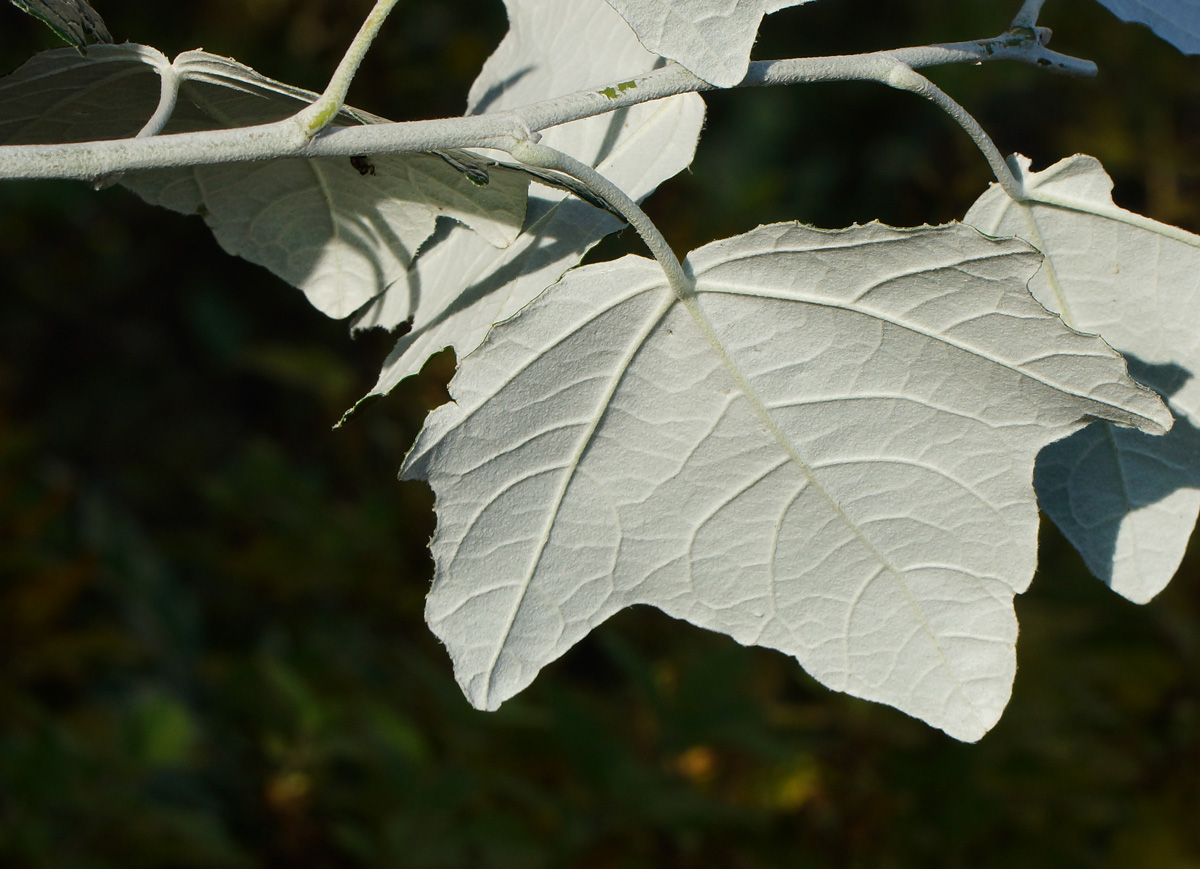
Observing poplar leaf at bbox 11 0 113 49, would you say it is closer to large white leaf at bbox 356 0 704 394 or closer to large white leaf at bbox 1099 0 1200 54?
large white leaf at bbox 356 0 704 394

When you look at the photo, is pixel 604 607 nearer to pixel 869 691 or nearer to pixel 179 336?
pixel 869 691

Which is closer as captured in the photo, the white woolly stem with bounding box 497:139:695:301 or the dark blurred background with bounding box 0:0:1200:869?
the white woolly stem with bounding box 497:139:695:301

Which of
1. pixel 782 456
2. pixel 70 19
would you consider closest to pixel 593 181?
pixel 782 456

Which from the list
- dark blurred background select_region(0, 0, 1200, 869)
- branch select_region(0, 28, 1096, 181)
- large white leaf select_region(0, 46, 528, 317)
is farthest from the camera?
dark blurred background select_region(0, 0, 1200, 869)

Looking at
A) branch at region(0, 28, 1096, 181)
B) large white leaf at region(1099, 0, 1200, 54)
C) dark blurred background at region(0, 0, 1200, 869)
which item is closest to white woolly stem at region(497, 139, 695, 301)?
branch at region(0, 28, 1096, 181)

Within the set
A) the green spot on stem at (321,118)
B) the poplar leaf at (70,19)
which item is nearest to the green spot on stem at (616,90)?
the green spot on stem at (321,118)

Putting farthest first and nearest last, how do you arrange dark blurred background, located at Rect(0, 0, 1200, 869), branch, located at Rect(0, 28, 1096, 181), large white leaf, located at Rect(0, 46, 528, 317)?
dark blurred background, located at Rect(0, 0, 1200, 869) → large white leaf, located at Rect(0, 46, 528, 317) → branch, located at Rect(0, 28, 1096, 181)

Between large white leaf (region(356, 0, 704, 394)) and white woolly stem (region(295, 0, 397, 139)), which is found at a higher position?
large white leaf (region(356, 0, 704, 394))

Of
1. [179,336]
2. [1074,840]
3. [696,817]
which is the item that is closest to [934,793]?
[1074,840]

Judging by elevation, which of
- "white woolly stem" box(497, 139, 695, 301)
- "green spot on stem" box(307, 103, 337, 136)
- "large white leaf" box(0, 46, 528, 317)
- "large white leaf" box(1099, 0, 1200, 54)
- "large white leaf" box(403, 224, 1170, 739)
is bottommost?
"large white leaf" box(403, 224, 1170, 739)
